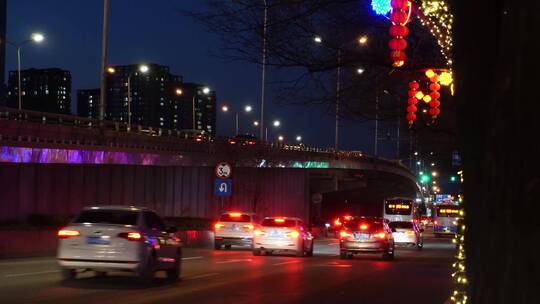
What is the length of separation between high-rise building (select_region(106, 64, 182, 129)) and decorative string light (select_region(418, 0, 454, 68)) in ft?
237

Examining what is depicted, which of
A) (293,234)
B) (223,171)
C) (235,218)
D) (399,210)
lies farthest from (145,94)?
(293,234)

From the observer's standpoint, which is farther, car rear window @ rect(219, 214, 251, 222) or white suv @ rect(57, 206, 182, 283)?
car rear window @ rect(219, 214, 251, 222)

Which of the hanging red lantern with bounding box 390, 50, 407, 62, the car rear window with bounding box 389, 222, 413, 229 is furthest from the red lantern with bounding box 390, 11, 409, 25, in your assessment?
the car rear window with bounding box 389, 222, 413, 229

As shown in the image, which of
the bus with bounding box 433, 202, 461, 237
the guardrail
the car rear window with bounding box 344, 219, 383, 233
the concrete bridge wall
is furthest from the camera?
the bus with bounding box 433, 202, 461, 237

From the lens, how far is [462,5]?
388 centimetres

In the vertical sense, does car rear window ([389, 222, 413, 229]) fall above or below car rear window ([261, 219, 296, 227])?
below

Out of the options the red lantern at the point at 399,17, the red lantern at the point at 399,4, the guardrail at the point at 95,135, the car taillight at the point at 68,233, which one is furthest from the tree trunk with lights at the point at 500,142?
the guardrail at the point at 95,135

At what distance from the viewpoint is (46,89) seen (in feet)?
297

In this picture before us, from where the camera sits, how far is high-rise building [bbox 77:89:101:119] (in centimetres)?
9456

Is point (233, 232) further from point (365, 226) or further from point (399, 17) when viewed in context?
point (399, 17)

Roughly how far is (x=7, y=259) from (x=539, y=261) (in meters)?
24.1

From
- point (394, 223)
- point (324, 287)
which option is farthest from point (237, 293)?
point (394, 223)

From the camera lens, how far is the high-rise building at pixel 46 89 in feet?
290

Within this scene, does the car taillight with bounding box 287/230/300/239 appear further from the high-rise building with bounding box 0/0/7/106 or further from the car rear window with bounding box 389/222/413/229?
the high-rise building with bounding box 0/0/7/106
